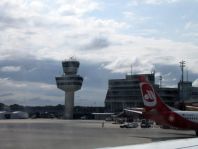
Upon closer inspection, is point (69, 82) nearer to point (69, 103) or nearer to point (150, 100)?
point (69, 103)

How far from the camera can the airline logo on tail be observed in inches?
1695

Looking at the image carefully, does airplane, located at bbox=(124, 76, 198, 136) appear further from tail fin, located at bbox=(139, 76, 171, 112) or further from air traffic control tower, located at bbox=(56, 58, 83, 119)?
air traffic control tower, located at bbox=(56, 58, 83, 119)

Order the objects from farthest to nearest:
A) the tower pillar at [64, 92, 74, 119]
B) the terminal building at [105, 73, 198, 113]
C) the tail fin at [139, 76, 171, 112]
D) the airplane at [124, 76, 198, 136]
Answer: the tower pillar at [64, 92, 74, 119] < the terminal building at [105, 73, 198, 113] < the tail fin at [139, 76, 171, 112] < the airplane at [124, 76, 198, 136]


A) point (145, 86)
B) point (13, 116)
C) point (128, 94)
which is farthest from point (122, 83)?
point (145, 86)

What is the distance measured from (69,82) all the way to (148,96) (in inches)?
4467

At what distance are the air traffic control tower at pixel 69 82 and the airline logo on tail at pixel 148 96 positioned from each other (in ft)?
366

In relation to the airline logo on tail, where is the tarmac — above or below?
below

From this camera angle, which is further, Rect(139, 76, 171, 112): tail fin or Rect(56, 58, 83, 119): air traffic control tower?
Rect(56, 58, 83, 119): air traffic control tower

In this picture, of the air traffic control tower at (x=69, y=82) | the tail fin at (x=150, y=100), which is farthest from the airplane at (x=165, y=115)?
the air traffic control tower at (x=69, y=82)

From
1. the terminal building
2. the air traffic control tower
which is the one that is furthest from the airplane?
the air traffic control tower

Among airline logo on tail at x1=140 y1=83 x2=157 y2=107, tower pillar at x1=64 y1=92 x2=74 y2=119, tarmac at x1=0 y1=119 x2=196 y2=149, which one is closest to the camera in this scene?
tarmac at x1=0 y1=119 x2=196 y2=149

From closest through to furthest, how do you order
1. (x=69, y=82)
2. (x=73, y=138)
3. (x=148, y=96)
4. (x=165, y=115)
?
(x=73, y=138) < (x=165, y=115) < (x=148, y=96) < (x=69, y=82)

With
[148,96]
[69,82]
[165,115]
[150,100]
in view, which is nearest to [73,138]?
[165,115]

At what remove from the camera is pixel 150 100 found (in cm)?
4322
